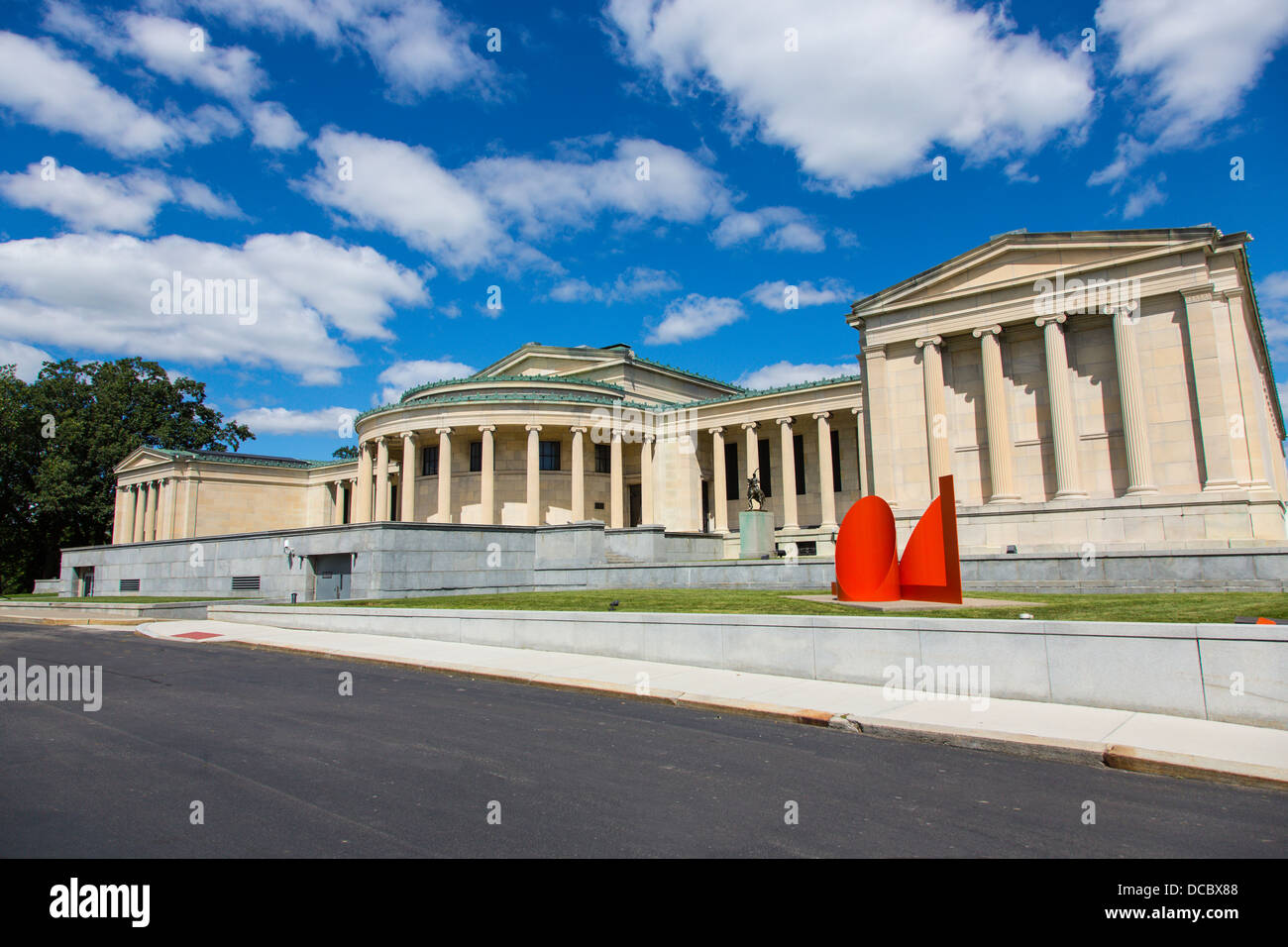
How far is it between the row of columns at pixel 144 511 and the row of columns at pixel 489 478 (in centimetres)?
2184

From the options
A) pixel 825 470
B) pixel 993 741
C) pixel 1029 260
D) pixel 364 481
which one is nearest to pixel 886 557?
pixel 993 741

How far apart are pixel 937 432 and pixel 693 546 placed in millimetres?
13364

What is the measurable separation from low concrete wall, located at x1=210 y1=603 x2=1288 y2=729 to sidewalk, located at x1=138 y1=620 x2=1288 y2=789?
0.22 metres

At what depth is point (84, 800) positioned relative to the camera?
21.4ft

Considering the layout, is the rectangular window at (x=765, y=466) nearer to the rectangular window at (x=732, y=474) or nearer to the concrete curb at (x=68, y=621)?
the rectangular window at (x=732, y=474)

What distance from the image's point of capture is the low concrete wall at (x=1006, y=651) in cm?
913

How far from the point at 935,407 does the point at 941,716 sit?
27954mm

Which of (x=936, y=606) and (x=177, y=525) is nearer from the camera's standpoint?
(x=936, y=606)

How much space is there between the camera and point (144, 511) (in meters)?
65.2

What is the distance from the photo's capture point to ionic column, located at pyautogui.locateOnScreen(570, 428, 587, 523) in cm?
4847
